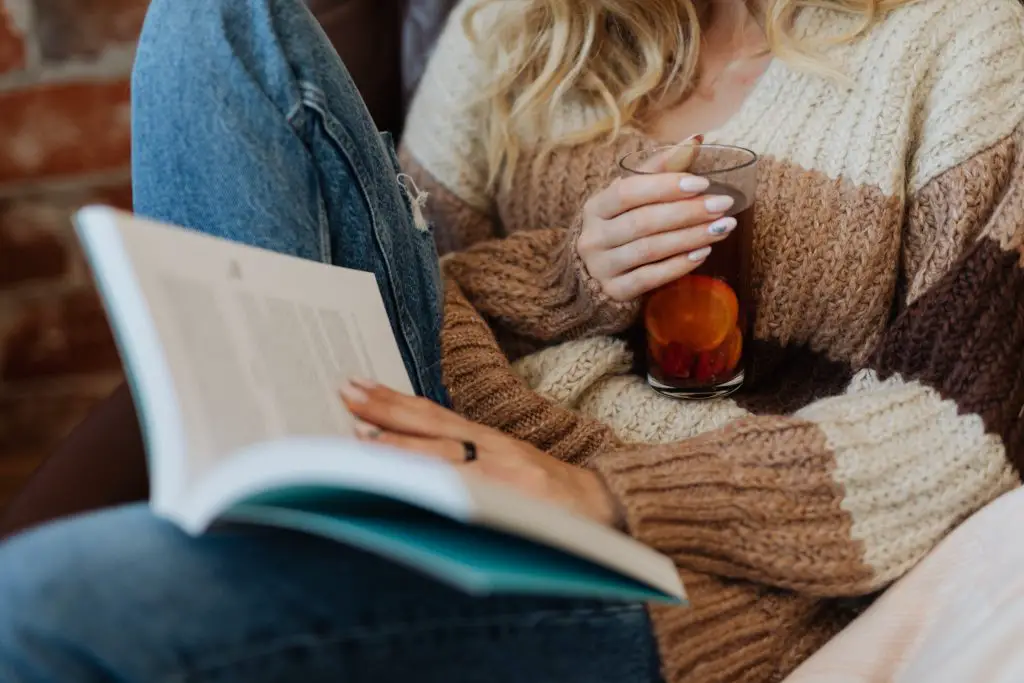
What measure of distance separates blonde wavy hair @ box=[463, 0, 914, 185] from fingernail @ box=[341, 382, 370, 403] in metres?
0.42

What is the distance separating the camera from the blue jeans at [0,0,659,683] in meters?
0.56

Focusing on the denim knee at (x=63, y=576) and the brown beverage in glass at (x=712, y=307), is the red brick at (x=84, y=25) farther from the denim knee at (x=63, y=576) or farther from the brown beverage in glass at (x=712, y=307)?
the denim knee at (x=63, y=576)

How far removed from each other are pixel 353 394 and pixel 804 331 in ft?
1.48

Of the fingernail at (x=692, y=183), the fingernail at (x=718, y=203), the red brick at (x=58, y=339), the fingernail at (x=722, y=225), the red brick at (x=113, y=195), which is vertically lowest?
the red brick at (x=58, y=339)

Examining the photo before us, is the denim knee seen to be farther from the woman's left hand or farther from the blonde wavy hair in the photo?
the blonde wavy hair

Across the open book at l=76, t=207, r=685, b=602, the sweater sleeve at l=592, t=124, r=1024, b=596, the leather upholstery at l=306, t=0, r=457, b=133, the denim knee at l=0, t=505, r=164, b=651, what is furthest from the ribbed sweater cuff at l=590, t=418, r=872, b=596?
the leather upholstery at l=306, t=0, r=457, b=133

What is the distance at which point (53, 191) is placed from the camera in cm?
158

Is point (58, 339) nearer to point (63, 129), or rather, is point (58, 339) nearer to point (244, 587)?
point (63, 129)

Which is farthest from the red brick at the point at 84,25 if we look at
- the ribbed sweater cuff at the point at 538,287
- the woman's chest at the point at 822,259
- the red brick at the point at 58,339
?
the woman's chest at the point at 822,259

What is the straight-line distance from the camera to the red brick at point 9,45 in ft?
4.88

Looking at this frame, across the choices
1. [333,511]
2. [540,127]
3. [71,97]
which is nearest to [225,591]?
[333,511]

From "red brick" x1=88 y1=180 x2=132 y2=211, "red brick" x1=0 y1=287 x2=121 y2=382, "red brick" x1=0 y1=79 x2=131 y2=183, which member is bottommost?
"red brick" x1=0 y1=287 x2=121 y2=382

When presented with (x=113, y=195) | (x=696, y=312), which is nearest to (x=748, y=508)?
(x=696, y=312)

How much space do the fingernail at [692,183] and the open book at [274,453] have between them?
1.03ft
